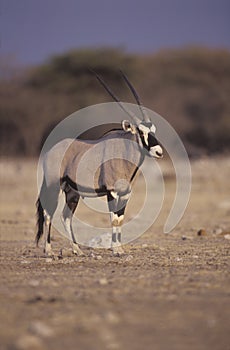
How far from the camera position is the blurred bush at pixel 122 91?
31.8m

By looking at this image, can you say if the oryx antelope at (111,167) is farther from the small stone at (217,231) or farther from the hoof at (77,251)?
the small stone at (217,231)

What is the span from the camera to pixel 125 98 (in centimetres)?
3388

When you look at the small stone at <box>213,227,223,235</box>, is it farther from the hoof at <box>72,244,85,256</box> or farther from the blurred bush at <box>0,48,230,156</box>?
the blurred bush at <box>0,48,230,156</box>

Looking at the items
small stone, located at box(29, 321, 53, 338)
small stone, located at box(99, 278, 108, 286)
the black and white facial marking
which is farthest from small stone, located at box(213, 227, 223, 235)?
small stone, located at box(29, 321, 53, 338)

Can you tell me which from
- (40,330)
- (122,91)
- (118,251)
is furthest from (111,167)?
(122,91)

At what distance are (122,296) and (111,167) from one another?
3.46 metres

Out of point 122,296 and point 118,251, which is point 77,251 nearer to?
point 118,251

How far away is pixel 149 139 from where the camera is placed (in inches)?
332

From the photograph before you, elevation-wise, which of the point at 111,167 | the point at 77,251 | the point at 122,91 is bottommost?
the point at 77,251

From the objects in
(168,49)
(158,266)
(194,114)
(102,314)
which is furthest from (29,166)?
(168,49)

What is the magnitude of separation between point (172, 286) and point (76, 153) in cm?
348

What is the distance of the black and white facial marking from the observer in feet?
27.6

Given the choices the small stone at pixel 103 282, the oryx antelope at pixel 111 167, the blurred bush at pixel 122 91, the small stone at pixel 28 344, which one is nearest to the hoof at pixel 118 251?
the oryx antelope at pixel 111 167

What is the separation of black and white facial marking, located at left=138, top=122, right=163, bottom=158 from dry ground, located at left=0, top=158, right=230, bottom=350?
3.56ft
